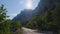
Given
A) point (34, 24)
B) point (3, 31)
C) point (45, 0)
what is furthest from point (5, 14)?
point (45, 0)

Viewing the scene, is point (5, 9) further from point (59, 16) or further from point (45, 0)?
point (45, 0)

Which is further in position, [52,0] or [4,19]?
[52,0]

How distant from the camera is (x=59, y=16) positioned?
36656mm

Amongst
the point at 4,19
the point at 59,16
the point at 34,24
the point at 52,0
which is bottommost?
the point at 4,19

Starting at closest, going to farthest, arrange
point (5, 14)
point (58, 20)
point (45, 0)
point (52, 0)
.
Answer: point (5, 14), point (58, 20), point (52, 0), point (45, 0)

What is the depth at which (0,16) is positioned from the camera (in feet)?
53.3

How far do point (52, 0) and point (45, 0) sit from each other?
23664 mm

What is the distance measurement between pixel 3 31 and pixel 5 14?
1.71 m

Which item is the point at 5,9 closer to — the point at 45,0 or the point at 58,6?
the point at 58,6

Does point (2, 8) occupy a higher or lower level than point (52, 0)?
lower

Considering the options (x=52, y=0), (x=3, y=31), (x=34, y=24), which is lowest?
(x=3, y=31)

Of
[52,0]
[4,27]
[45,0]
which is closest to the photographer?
[4,27]

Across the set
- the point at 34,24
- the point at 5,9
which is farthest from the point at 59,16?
the point at 34,24

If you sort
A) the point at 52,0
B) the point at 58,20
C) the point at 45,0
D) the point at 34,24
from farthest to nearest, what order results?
the point at 45,0 < the point at 52,0 < the point at 34,24 < the point at 58,20
